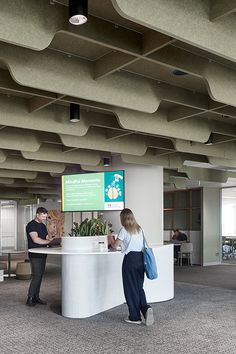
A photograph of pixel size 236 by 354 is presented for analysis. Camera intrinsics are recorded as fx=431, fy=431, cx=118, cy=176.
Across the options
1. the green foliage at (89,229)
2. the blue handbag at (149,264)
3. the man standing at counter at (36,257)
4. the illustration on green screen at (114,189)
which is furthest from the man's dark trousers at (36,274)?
the blue handbag at (149,264)

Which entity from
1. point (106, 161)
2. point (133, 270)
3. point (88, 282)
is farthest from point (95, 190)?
point (133, 270)

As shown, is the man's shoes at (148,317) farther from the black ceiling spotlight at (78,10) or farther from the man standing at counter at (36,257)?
the black ceiling spotlight at (78,10)

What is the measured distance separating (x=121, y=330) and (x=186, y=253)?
30.3ft

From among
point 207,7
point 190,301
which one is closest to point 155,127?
point 207,7

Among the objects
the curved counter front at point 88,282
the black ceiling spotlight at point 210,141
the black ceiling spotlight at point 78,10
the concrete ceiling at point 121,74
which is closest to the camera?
the black ceiling spotlight at point 78,10

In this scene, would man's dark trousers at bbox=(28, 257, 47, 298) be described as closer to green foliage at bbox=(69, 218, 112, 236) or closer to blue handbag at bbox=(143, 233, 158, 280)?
green foliage at bbox=(69, 218, 112, 236)

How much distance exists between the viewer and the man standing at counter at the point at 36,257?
656 centimetres

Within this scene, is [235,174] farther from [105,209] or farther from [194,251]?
[105,209]

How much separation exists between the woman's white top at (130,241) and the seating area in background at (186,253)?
325 inches

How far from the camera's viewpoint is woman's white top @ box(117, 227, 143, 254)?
17.8 ft

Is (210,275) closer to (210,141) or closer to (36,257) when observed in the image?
(210,141)

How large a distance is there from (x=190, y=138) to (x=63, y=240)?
227 cm

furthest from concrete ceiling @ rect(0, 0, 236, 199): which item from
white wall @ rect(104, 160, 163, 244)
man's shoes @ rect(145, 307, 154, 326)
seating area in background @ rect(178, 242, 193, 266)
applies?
seating area in background @ rect(178, 242, 193, 266)

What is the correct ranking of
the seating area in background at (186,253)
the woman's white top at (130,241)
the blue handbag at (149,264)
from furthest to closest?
the seating area in background at (186,253), the woman's white top at (130,241), the blue handbag at (149,264)
